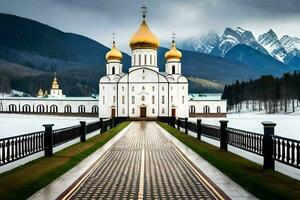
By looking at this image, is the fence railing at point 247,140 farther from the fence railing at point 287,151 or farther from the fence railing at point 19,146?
the fence railing at point 19,146

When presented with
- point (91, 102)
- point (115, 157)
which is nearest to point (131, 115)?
point (91, 102)

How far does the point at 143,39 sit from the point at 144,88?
8173 mm

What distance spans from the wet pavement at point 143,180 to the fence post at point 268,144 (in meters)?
2.16

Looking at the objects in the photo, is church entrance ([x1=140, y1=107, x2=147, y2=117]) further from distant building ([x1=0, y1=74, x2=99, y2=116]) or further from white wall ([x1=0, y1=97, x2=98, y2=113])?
white wall ([x1=0, y1=97, x2=98, y2=113])

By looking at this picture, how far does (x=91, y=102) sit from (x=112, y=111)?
1671 cm

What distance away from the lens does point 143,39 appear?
74.4 metres

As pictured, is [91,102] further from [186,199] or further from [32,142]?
[186,199]

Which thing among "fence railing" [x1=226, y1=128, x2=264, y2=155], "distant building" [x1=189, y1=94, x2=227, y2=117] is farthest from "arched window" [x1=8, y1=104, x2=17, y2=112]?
"fence railing" [x1=226, y1=128, x2=264, y2=155]

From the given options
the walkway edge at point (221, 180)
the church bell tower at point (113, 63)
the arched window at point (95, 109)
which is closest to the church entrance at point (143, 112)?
the church bell tower at point (113, 63)

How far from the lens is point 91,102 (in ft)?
301

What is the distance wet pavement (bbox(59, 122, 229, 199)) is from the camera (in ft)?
33.7

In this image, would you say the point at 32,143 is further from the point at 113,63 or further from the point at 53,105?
the point at 53,105

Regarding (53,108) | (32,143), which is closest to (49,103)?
(53,108)

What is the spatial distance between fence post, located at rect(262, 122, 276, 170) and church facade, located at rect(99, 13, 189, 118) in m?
58.8
